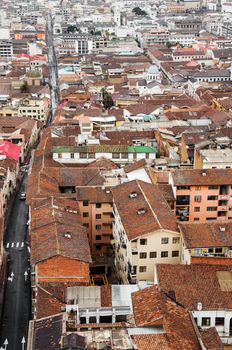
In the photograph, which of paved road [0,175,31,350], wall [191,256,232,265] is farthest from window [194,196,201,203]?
paved road [0,175,31,350]

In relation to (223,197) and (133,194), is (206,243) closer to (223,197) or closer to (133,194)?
(133,194)

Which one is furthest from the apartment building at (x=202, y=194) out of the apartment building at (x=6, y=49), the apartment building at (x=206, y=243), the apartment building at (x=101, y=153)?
the apartment building at (x=6, y=49)

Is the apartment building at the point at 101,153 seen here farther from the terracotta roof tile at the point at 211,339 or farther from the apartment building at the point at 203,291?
the terracotta roof tile at the point at 211,339

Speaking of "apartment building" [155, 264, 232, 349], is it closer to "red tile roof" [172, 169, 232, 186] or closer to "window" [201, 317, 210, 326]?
"window" [201, 317, 210, 326]

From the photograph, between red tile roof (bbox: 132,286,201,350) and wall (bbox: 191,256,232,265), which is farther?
wall (bbox: 191,256,232,265)

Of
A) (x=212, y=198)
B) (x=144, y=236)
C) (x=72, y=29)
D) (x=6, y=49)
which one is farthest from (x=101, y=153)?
(x=72, y=29)

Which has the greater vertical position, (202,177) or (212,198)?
(202,177)

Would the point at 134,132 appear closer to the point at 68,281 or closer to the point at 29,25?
the point at 68,281
